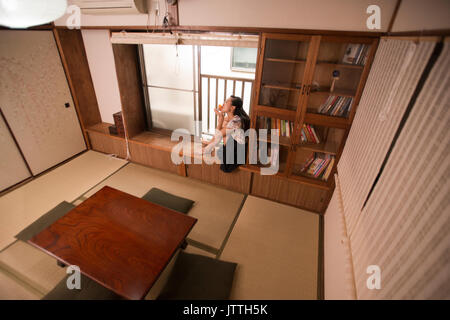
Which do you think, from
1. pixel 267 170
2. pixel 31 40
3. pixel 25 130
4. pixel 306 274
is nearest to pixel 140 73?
pixel 31 40

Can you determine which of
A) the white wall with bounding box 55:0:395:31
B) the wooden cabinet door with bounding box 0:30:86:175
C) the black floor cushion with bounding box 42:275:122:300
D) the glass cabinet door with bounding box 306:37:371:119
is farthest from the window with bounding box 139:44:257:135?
the black floor cushion with bounding box 42:275:122:300

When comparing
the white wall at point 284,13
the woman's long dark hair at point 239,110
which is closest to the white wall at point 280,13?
the white wall at point 284,13

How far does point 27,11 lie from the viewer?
102 cm

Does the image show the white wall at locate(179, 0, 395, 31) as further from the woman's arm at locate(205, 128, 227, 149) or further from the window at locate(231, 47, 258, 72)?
the woman's arm at locate(205, 128, 227, 149)

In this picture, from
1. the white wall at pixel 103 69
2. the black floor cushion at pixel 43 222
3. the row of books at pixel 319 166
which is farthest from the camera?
the white wall at pixel 103 69

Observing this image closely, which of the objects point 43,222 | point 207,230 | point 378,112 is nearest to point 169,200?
point 207,230

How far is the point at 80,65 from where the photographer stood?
372cm

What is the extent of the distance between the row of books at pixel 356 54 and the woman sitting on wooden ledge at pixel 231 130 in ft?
4.01

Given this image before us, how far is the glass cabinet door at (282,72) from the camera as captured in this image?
92.4 inches

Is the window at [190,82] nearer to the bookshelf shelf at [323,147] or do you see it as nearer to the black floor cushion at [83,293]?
the bookshelf shelf at [323,147]

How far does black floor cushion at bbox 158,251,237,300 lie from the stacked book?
1.70 m

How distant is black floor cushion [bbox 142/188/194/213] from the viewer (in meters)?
2.89

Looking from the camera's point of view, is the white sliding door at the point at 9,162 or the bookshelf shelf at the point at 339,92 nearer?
the bookshelf shelf at the point at 339,92
